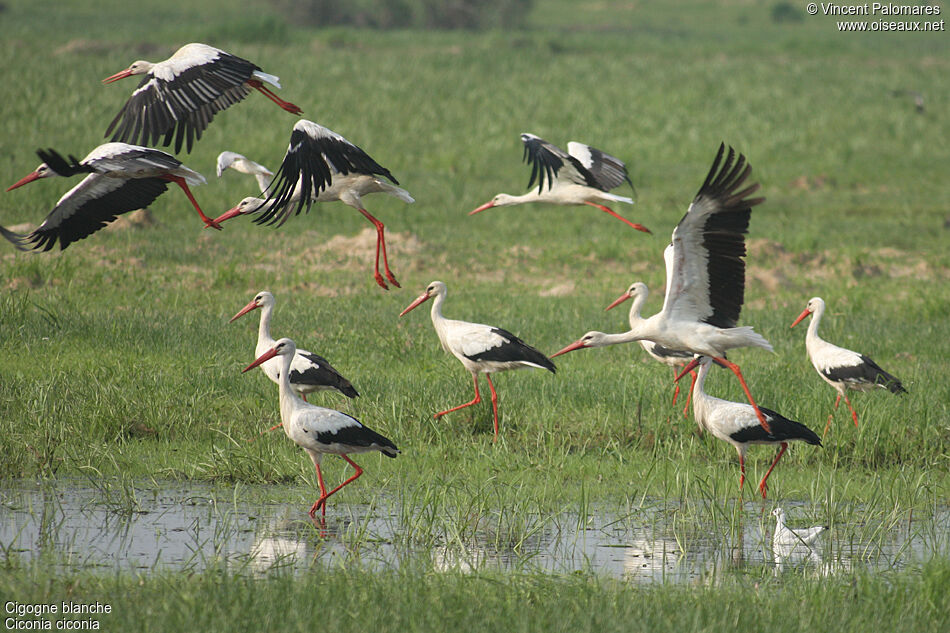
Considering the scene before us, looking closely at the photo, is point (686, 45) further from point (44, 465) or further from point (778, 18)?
point (44, 465)

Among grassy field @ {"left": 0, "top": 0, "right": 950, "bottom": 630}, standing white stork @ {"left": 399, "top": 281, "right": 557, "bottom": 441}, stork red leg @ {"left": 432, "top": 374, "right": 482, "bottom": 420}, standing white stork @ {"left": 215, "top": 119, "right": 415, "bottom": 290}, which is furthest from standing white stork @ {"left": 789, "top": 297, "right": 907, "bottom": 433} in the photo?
standing white stork @ {"left": 215, "top": 119, "right": 415, "bottom": 290}

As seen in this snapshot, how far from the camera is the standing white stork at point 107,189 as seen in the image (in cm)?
653

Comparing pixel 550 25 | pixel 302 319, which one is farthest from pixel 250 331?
pixel 550 25

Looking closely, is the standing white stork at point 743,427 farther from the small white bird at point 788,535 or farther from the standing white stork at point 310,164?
the standing white stork at point 310,164

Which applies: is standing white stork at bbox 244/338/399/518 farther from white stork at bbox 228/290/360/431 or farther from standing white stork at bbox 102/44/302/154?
standing white stork at bbox 102/44/302/154

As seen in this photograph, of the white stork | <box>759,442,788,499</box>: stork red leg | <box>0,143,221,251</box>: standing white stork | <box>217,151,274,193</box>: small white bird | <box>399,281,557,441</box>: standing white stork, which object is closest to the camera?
<box>0,143,221,251</box>: standing white stork

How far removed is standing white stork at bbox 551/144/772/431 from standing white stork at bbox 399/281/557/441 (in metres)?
0.62

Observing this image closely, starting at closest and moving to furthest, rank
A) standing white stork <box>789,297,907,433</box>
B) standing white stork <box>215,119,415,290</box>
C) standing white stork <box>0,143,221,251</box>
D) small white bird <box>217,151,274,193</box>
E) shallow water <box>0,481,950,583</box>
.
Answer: shallow water <box>0,481,950,583</box> < standing white stork <box>0,143,221,251</box> < standing white stork <box>215,119,415,290</box> < small white bird <box>217,151,274,193</box> < standing white stork <box>789,297,907,433</box>

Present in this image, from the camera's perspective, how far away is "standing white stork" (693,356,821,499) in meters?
7.19

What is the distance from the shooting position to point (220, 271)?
42.4 ft

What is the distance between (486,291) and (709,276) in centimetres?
685

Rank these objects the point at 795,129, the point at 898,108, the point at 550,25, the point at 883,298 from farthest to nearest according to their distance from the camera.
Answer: the point at 550,25, the point at 898,108, the point at 795,129, the point at 883,298

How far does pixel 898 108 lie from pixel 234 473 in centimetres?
2473

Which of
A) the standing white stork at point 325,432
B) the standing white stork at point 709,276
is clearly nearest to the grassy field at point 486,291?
the standing white stork at point 325,432
